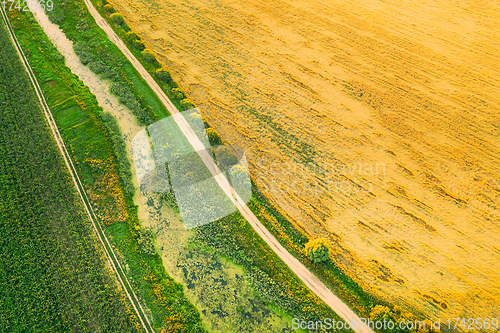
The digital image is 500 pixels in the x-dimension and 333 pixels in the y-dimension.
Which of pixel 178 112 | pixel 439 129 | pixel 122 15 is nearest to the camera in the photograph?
pixel 439 129

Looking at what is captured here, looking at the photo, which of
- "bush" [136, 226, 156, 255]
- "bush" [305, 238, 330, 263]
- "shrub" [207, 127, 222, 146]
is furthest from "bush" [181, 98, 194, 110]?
"bush" [305, 238, 330, 263]

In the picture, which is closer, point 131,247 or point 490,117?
point 131,247

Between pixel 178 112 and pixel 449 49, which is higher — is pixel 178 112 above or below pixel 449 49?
below

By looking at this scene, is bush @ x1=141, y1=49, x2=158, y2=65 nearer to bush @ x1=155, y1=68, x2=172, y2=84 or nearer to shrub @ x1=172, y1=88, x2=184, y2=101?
bush @ x1=155, y1=68, x2=172, y2=84

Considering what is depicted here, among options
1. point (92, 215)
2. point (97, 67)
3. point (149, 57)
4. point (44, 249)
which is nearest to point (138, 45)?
point (149, 57)

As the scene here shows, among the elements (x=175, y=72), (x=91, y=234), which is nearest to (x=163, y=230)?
(x=91, y=234)

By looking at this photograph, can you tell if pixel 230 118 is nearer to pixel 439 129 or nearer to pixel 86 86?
pixel 86 86
